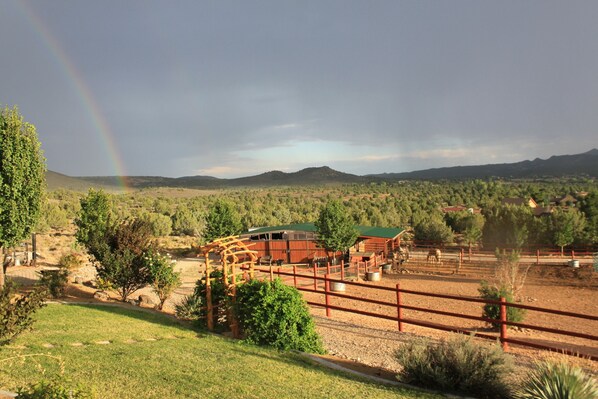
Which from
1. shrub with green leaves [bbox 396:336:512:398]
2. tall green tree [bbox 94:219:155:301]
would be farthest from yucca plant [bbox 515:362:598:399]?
tall green tree [bbox 94:219:155:301]

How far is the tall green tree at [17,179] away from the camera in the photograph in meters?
12.4

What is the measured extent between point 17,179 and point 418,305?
1636cm

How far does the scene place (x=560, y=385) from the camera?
5.80 meters

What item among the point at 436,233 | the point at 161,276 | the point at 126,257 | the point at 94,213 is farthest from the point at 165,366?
the point at 436,233

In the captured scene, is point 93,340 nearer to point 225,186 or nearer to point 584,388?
point 584,388

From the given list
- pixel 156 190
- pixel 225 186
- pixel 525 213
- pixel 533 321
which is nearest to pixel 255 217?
pixel 525 213

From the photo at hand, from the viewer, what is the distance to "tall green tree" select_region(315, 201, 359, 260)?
1244 inches

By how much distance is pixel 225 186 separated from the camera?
163 meters

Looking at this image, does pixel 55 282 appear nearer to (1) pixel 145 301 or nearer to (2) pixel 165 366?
(1) pixel 145 301

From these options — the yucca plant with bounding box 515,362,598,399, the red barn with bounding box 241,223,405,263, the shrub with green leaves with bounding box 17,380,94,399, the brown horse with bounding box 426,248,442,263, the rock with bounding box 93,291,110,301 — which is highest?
the shrub with green leaves with bounding box 17,380,94,399

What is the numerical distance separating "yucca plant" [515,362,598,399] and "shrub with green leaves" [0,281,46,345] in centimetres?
732

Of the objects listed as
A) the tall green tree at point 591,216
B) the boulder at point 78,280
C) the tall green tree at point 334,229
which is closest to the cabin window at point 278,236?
the tall green tree at point 334,229

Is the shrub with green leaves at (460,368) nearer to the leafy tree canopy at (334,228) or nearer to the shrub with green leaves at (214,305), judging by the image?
the shrub with green leaves at (214,305)

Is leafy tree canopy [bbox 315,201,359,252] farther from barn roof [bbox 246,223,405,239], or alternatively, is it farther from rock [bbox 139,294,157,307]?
rock [bbox 139,294,157,307]
